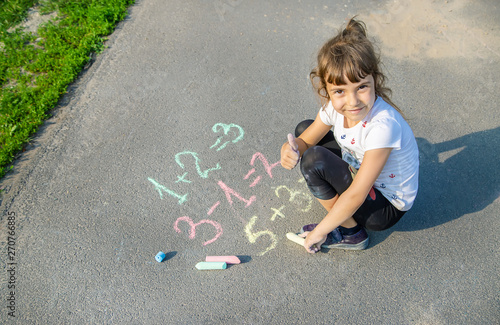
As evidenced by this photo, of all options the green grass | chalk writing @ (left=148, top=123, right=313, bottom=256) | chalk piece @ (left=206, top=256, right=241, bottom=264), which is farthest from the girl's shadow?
the green grass

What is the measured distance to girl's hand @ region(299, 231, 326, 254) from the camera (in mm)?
2255

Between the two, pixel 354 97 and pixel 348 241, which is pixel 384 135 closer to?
pixel 354 97

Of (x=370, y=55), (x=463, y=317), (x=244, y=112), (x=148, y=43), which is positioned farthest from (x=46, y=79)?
(x=463, y=317)

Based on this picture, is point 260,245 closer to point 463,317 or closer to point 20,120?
point 463,317

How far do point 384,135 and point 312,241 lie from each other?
0.82 meters

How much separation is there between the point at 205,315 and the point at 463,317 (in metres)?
1.61

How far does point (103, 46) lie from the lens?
398cm

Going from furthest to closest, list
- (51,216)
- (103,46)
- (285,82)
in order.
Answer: (103,46) → (285,82) → (51,216)

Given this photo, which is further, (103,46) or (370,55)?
(103,46)

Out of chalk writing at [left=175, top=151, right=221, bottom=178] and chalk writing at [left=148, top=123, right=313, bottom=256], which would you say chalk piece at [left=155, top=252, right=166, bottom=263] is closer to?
chalk writing at [left=148, top=123, right=313, bottom=256]

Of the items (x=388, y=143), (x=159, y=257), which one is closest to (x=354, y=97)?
(x=388, y=143)

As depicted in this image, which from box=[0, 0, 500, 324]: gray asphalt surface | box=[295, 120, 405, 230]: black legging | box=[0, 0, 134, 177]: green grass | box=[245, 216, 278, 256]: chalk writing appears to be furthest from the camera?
box=[0, 0, 134, 177]: green grass

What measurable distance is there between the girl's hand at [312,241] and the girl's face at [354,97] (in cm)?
78

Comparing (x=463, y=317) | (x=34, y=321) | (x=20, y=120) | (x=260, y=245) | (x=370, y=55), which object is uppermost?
(x=370, y=55)
